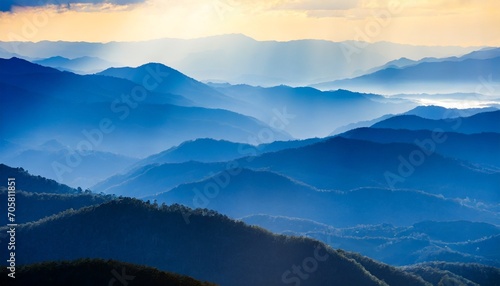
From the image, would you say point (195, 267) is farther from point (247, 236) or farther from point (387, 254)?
point (387, 254)

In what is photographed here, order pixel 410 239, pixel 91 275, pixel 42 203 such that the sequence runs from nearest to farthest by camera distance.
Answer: pixel 91 275, pixel 42 203, pixel 410 239

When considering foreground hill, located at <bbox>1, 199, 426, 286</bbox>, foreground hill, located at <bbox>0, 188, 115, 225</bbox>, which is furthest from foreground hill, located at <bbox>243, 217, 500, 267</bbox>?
foreground hill, located at <bbox>0, 188, 115, 225</bbox>

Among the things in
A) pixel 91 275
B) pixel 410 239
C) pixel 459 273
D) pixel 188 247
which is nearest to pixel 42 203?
pixel 188 247

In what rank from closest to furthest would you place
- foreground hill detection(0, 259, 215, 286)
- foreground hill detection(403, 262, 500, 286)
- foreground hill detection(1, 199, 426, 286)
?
1. foreground hill detection(0, 259, 215, 286)
2. foreground hill detection(1, 199, 426, 286)
3. foreground hill detection(403, 262, 500, 286)

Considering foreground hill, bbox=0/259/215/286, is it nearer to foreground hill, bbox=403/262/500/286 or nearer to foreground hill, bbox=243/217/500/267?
foreground hill, bbox=403/262/500/286

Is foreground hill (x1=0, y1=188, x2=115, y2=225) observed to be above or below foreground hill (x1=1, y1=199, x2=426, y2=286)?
above

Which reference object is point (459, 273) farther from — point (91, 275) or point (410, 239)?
point (91, 275)

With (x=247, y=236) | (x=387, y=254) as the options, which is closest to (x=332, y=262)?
(x=247, y=236)

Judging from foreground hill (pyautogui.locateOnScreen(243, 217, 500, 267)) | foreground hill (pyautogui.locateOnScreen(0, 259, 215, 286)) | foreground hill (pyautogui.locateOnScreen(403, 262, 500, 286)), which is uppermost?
foreground hill (pyautogui.locateOnScreen(243, 217, 500, 267))
